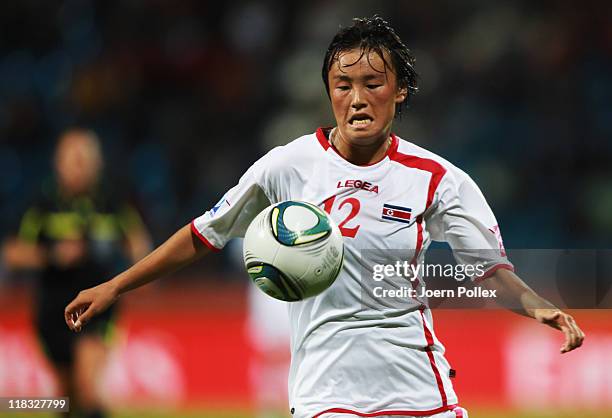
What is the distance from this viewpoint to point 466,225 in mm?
4031

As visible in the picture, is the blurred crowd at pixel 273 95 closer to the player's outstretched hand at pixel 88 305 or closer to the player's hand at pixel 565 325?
the player's outstretched hand at pixel 88 305

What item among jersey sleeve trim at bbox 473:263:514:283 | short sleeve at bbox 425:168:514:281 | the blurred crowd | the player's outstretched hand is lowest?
the player's outstretched hand

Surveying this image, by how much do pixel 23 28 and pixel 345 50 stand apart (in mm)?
9839

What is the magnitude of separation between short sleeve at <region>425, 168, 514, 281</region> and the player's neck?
0.86 feet

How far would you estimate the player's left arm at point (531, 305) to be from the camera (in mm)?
3707

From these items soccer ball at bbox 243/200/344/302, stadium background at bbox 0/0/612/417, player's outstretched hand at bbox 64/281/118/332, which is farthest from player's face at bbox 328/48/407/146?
stadium background at bbox 0/0/612/417

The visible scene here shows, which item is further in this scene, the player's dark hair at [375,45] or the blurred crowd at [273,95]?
the blurred crowd at [273,95]

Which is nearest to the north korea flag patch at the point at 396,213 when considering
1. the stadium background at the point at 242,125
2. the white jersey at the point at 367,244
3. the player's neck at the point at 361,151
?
the white jersey at the point at 367,244

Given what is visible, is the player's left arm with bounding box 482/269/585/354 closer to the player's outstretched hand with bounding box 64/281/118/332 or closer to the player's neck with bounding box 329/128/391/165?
the player's neck with bounding box 329/128/391/165

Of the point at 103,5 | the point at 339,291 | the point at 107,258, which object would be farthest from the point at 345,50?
the point at 103,5

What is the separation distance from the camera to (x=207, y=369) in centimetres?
866

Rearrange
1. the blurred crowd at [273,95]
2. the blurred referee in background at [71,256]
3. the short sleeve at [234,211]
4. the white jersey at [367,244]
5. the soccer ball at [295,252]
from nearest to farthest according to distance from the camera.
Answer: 1. the soccer ball at [295,252]
2. the white jersey at [367,244]
3. the short sleeve at [234,211]
4. the blurred referee in background at [71,256]
5. the blurred crowd at [273,95]

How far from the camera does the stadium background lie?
852 centimetres

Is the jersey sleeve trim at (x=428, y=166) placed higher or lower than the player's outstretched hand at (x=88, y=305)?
Answer: higher
